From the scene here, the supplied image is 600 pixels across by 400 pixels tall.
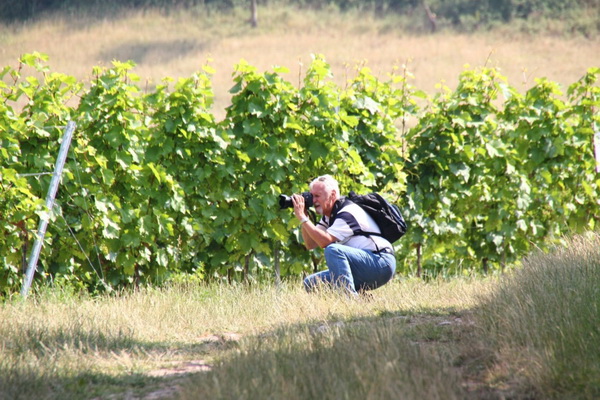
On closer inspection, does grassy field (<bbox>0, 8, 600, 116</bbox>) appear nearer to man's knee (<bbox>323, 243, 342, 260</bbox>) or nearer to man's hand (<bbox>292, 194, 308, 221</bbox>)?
man's hand (<bbox>292, 194, 308, 221</bbox>)

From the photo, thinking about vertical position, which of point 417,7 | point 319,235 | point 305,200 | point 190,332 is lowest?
point 417,7

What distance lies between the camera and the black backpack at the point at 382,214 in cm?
611

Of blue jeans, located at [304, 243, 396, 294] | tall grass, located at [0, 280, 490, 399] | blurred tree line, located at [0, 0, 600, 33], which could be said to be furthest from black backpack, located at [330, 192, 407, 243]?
blurred tree line, located at [0, 0, 600, 33]

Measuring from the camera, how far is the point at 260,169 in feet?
23.3

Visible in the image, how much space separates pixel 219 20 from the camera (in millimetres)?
45250

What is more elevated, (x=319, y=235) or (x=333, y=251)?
(x=319, y=235)

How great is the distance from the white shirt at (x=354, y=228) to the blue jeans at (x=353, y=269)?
0.25 ft

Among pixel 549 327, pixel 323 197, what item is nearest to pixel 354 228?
pixel 323 197

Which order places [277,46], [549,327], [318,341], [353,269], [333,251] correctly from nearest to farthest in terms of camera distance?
[549,327], [318,341], [333,251], [353,269], [277,46]

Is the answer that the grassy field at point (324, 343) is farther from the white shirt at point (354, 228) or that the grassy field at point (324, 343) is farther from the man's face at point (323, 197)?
the man's face at point (323, 197)

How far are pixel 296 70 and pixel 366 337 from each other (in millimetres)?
30580

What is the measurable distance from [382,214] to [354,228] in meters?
0.30

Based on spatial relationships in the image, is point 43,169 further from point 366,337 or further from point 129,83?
point 366,337

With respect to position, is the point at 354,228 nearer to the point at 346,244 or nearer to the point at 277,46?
the point at 346,244
